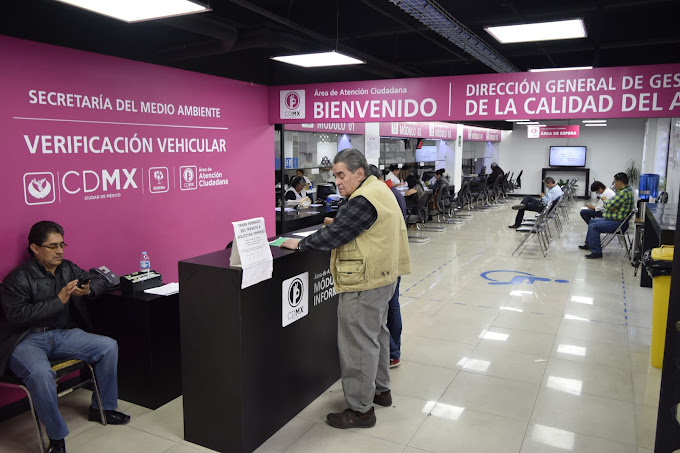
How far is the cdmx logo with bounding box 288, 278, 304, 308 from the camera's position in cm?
298

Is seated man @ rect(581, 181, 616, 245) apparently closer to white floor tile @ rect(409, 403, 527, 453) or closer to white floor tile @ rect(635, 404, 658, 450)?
white floor tile @ rect(635, 404, 658, 450)

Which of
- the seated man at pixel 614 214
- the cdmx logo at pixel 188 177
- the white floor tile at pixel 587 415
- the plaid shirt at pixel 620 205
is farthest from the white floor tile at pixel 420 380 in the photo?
the plaid shirt at pixel 620 205

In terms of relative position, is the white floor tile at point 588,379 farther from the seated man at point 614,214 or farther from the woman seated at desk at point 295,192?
the woman seated at desk at point 295,192

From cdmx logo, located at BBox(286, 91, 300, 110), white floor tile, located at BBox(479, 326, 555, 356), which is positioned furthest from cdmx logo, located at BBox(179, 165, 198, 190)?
white floor tile, located at BBox(479, 326, 555, 356)

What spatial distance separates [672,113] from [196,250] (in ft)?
13.6

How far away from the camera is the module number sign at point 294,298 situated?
293 centimetres

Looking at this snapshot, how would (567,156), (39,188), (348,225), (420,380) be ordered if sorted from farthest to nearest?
(567,156), (420,380), (39,188), (348,225)

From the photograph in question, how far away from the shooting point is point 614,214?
798 centimetres

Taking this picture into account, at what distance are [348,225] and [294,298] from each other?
0.60m

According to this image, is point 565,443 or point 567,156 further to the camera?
point 567,156

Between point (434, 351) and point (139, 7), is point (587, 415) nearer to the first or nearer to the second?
point (434, 351)

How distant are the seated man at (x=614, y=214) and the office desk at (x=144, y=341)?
6.76 m

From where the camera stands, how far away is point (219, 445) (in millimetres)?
2752

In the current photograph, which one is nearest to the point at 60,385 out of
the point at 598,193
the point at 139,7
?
the point at 139,7
